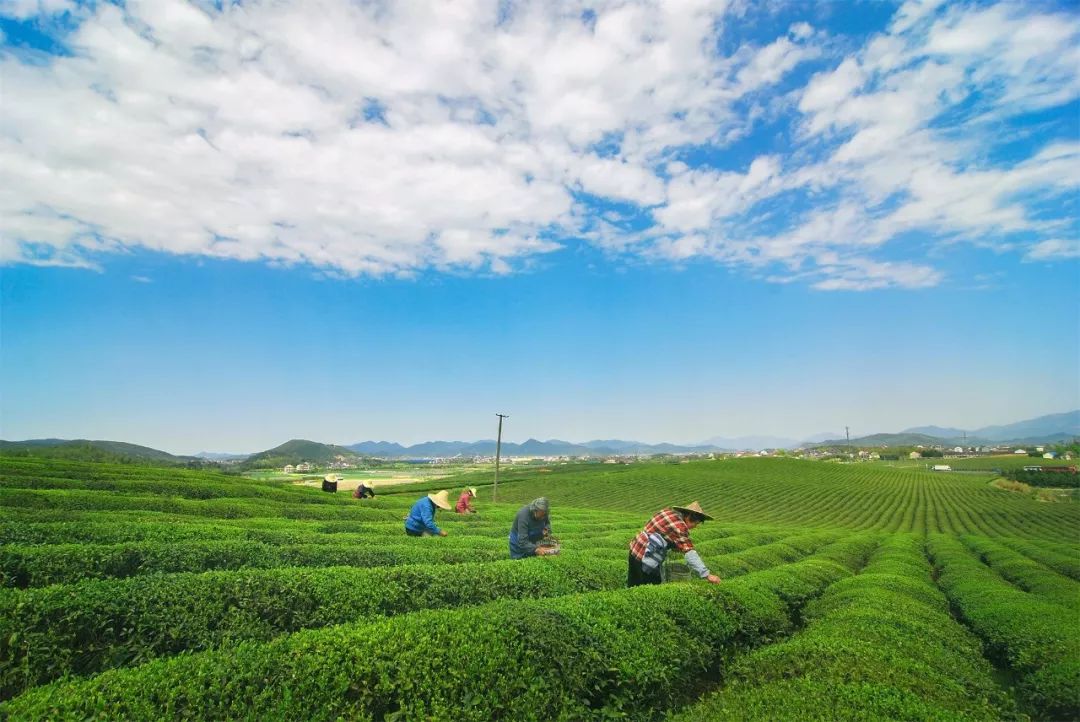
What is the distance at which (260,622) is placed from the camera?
8.09 metres

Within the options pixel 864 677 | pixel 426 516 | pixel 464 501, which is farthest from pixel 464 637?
pixel 464 501

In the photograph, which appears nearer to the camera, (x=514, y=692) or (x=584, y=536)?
(x=514, y=692)

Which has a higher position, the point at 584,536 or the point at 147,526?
the point at 147,526

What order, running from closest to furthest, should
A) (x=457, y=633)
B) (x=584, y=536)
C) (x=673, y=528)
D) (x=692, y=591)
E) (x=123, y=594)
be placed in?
(x=457, y=633), (x=123, y=594), (x=692, y=591), (x=673, y=528), (x=584, y=536)

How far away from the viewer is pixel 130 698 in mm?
4805

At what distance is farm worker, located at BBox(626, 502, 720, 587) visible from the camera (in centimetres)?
1022

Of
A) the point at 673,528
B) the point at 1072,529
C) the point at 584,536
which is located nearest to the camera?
the point at 673,528

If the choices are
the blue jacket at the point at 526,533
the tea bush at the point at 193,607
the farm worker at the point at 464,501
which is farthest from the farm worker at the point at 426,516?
the farm worker at the point at 464,501

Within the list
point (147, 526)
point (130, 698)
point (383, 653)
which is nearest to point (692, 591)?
point (383, 653)

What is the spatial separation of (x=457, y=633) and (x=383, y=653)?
920 mm

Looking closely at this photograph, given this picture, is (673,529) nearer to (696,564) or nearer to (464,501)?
(696,564)

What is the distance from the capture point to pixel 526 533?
1287cm

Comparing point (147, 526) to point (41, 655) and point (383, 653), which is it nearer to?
point (41, 655)

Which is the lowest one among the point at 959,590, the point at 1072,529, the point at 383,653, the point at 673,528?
the point at 1072,529
